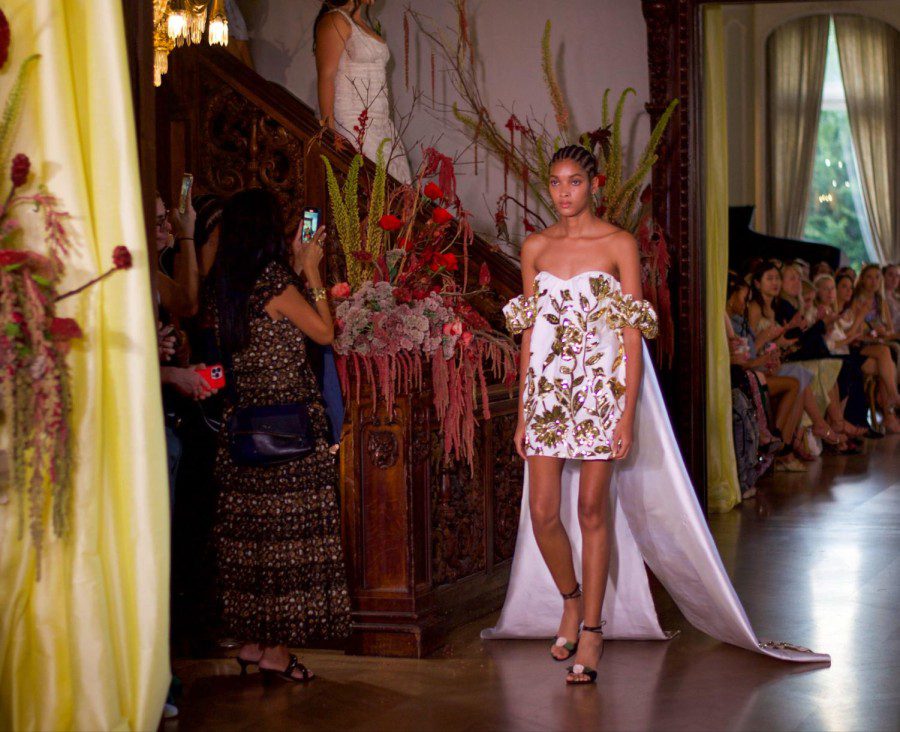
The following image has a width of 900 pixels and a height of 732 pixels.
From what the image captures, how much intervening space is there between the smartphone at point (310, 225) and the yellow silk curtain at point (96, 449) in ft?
3.79

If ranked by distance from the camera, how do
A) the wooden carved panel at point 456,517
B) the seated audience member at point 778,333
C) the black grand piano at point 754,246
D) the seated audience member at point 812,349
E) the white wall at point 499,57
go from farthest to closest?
the black grand piano at point 754,246
the seated audience member at point 812,349
the seated audience member at point 778,333
the white wall at point 499,57
the wooden carved panel at point 456,517

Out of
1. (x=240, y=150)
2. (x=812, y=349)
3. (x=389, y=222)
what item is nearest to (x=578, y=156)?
(x=389, y=222)

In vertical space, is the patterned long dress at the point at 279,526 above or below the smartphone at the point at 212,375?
below

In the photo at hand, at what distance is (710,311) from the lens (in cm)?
762

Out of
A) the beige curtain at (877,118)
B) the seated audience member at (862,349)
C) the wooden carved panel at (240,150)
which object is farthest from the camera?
the beige curtain at (877,118)

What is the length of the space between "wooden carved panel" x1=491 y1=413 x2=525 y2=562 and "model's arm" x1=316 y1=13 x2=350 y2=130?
7.00 feet

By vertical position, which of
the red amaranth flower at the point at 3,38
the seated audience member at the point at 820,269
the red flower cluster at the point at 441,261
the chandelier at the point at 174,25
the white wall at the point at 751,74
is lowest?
the red flower cluster at the point at 441,261

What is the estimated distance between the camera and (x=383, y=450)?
4.65 m

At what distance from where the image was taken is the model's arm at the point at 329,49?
659 centimetres

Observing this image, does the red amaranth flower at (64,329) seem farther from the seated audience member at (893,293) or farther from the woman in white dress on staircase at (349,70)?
the seated audience member at (893,293)

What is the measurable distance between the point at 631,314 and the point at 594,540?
77 cm

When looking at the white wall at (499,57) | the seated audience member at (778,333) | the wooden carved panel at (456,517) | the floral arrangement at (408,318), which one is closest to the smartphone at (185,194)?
the floral arrangement at (408,318)

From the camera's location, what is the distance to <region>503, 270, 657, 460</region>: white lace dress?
427cm

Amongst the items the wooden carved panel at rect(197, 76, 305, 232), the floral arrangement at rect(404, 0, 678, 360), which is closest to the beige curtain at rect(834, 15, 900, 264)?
the floral arrangement at rect(404, 0, 678, 360)
